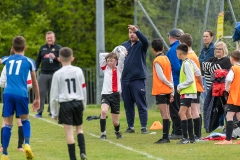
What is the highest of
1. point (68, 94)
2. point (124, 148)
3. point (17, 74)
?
point (17, 74)

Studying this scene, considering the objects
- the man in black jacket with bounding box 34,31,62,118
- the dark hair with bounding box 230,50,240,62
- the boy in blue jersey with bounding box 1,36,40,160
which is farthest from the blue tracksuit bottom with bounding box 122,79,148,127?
the boy in blue jersey with bounding box 1,36,40,160

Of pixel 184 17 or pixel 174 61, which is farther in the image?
pixel 184 17

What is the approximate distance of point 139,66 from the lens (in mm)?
15242

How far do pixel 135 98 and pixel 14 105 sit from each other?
4.54 m

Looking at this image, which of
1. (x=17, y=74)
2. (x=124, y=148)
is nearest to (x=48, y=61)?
(x=124, y=148)

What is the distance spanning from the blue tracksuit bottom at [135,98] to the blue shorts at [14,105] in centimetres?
440

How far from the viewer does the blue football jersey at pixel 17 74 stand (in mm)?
11023

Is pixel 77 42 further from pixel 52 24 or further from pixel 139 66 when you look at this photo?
pixel 139 66

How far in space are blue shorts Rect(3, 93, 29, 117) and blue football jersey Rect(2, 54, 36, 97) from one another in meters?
0.08

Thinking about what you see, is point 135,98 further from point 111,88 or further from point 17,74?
point 17,74

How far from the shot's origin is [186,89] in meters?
12.6

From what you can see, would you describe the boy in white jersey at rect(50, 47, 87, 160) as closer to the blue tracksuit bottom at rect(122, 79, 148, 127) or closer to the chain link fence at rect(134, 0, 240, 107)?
the blue tracksuit bottom at rect(122, 79, 148, 127)

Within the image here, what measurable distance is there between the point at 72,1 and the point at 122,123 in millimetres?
23009

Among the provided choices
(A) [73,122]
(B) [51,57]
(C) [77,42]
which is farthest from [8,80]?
(C) [77,42]
